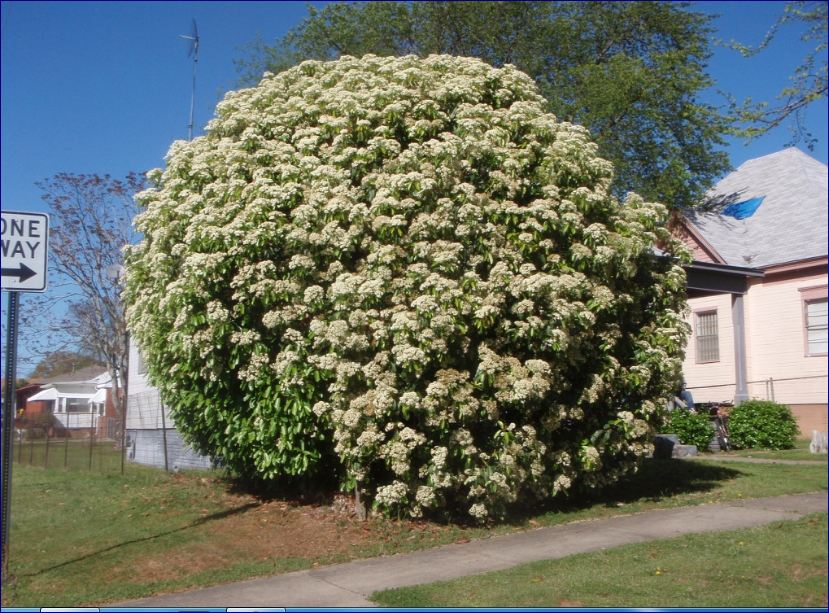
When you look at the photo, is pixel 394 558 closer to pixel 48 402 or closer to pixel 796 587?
pixel 796 587

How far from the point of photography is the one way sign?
338 inches

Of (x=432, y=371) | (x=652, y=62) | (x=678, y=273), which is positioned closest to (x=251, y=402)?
(x=432, y=371)

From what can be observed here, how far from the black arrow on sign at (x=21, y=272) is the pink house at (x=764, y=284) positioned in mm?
9162

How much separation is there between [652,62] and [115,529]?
1869 centimetres

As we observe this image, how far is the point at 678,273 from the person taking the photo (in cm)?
1117

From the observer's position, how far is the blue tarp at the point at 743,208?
1953cm

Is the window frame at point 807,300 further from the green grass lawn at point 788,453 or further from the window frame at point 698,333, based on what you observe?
the window frame at point 698,333

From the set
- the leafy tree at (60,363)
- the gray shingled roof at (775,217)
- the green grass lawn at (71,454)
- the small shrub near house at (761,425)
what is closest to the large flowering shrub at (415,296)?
the small shrub near house at (761,425)

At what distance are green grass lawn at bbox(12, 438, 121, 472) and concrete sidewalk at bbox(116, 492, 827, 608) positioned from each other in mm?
11215

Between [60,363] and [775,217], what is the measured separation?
79.3 ft

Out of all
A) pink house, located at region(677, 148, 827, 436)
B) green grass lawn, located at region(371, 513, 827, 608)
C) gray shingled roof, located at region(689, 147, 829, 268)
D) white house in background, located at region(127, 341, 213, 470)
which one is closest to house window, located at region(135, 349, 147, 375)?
white house in background, located at region(127, 341, 213, 470)

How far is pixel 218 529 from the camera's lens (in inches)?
406

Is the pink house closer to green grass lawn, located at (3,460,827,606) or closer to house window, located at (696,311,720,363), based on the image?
house window, located at (696,311,720,363)

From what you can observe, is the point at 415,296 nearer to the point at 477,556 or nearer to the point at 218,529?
the point at 477,556
